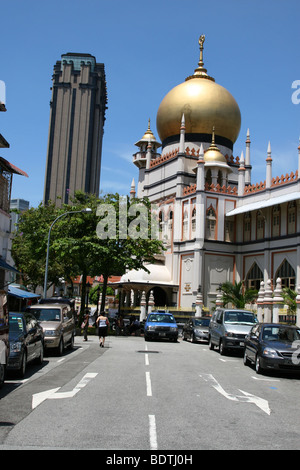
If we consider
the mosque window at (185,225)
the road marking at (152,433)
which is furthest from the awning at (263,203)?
the road marking at (152,433)

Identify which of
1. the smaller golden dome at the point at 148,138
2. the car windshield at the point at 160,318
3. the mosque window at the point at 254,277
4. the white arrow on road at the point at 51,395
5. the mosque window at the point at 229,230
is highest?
the smaller golden dome at the point at 148,138

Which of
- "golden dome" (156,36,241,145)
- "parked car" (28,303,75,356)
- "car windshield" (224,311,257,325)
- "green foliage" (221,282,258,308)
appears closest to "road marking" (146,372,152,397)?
"parked car" (28,303,75,356)

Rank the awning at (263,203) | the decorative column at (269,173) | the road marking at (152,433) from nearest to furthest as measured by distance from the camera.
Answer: the road marking at (152,433)
the awning at (263,203)
the decorative column at (269,173)

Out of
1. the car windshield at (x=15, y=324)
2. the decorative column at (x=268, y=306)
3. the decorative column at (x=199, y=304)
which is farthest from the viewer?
the decorative column at (x=199, y=304)

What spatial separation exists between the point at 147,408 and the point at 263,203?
1395 inches

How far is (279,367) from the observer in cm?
1541

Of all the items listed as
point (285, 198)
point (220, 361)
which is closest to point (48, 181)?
point (285, 198)

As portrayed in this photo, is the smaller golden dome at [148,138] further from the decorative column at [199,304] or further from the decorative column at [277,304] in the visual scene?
the decorative column at [277,304]

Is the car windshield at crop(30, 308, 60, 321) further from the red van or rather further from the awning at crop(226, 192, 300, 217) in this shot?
the awning at crop(226, 192, 300, 217)

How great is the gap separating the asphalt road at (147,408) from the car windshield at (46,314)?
9.18ft

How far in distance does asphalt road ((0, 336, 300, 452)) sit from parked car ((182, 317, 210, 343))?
12688mm

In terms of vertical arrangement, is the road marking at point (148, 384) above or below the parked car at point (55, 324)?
below

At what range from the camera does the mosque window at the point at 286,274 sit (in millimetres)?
41381
